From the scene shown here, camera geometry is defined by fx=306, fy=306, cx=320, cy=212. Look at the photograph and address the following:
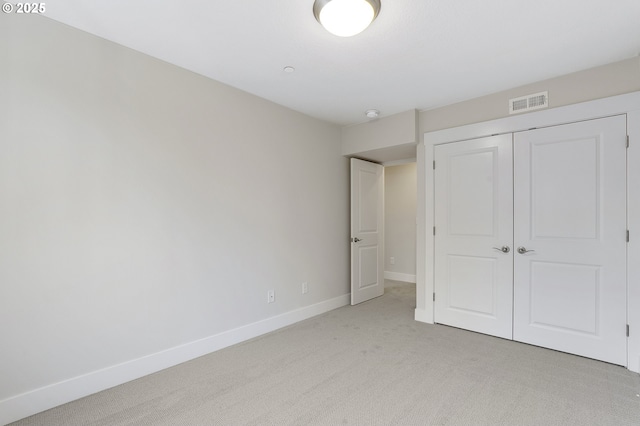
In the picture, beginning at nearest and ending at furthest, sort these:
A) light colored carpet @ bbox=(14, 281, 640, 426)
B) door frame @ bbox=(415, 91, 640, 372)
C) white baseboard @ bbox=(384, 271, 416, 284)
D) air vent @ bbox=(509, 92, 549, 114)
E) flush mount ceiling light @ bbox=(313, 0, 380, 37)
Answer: flush mount ceiling light @ bbox=(313, 0, 380, 37) < light colored carpet @ bbox=(14, 281, 640, 426) < door frame @ bbox=(415, 91, 640, 372) < air vent @ bbox=(509, 92, 549, 114) < white baseboard @ bbox=(384, 271, 416, 284)

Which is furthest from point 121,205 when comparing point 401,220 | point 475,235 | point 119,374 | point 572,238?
point 401,220

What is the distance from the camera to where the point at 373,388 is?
7.18ft

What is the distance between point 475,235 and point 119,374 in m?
3.48

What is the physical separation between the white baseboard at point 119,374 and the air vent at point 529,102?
10.7 feet

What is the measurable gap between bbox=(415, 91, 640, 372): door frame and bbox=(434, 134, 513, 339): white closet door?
3.4 inches

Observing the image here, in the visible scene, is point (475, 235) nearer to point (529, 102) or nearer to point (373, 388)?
point (529, 102)

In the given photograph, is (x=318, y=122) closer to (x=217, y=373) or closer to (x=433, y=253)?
(x=433, y=253)

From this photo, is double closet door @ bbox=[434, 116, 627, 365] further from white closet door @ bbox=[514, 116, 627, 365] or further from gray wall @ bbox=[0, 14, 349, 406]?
gray wall @ bbox=[0, 14, 349, 406]

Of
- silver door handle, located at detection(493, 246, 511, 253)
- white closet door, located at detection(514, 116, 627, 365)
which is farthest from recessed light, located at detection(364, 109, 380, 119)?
silver door handle, located at detection(493, 246, 511, 253)

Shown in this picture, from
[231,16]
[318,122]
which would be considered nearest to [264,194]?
[318,122]

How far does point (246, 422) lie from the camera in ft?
6.04

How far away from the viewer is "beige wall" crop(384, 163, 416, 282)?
599cm

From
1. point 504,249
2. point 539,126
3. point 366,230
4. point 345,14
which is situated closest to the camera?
point 345,14
